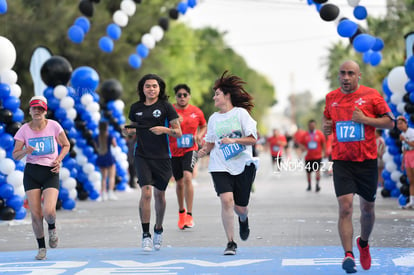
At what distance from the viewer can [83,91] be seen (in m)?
18.1

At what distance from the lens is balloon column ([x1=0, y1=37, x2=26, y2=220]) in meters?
13.3

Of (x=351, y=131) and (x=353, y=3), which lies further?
(x=353, y=3)

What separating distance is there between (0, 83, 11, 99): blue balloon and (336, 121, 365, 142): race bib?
24.0 feet

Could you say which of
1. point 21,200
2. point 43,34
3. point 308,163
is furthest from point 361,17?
point 43,34

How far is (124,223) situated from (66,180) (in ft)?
11.6

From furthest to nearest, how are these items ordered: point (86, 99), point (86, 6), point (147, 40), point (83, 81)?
point (147, 40) → point (86, 6) → point (86, 99) → point (83, 81)

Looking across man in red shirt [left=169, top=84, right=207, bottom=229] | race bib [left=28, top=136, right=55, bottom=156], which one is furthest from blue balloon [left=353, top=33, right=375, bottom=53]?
race bib [left=28, top=136, right=55, bottom=156]

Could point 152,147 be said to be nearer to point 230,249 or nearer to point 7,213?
point 230,249

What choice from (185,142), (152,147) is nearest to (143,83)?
(152,147)

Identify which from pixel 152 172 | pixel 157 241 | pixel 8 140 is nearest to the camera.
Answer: pixel 157 241

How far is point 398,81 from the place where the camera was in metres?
16.3

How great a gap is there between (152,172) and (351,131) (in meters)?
2.90

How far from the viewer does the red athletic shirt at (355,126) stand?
754 centimetres

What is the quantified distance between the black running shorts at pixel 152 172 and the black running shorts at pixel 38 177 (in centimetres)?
105
